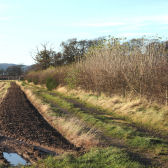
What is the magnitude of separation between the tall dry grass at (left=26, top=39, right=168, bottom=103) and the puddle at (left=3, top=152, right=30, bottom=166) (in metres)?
6.89

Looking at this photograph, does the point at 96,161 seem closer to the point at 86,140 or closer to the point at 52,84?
the point at 86,140

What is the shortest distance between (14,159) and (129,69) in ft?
26.3

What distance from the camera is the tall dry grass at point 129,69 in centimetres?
→ 1112

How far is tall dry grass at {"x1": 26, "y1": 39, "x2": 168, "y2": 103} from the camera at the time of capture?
36.5ft

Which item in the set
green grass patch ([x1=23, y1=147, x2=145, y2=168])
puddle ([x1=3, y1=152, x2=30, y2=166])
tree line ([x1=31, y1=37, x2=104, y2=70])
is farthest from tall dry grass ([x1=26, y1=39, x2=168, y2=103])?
tree line ([x1=31, y1=37, x2=104, y2=70])

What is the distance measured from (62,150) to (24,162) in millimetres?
1062

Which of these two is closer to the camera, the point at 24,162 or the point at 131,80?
the point at 24,162

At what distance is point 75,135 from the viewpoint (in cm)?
759

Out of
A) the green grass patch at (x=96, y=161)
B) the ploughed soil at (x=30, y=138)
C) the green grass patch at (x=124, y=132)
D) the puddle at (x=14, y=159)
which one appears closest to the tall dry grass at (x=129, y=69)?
the green grass patch at (x=124, y=132)

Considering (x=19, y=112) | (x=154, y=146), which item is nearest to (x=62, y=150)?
(x=154, y=146)

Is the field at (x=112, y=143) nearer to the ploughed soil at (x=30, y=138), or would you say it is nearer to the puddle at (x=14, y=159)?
the ploughed soil at (x=30, y=138)

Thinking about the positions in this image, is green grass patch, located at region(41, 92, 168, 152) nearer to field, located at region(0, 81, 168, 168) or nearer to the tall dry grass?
field, located at region(0, 81, 168, 168)

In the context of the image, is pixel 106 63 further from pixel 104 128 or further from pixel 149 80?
pixel 104 128

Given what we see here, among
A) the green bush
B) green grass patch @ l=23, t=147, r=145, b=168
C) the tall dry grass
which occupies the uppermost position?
the tall dry grass
